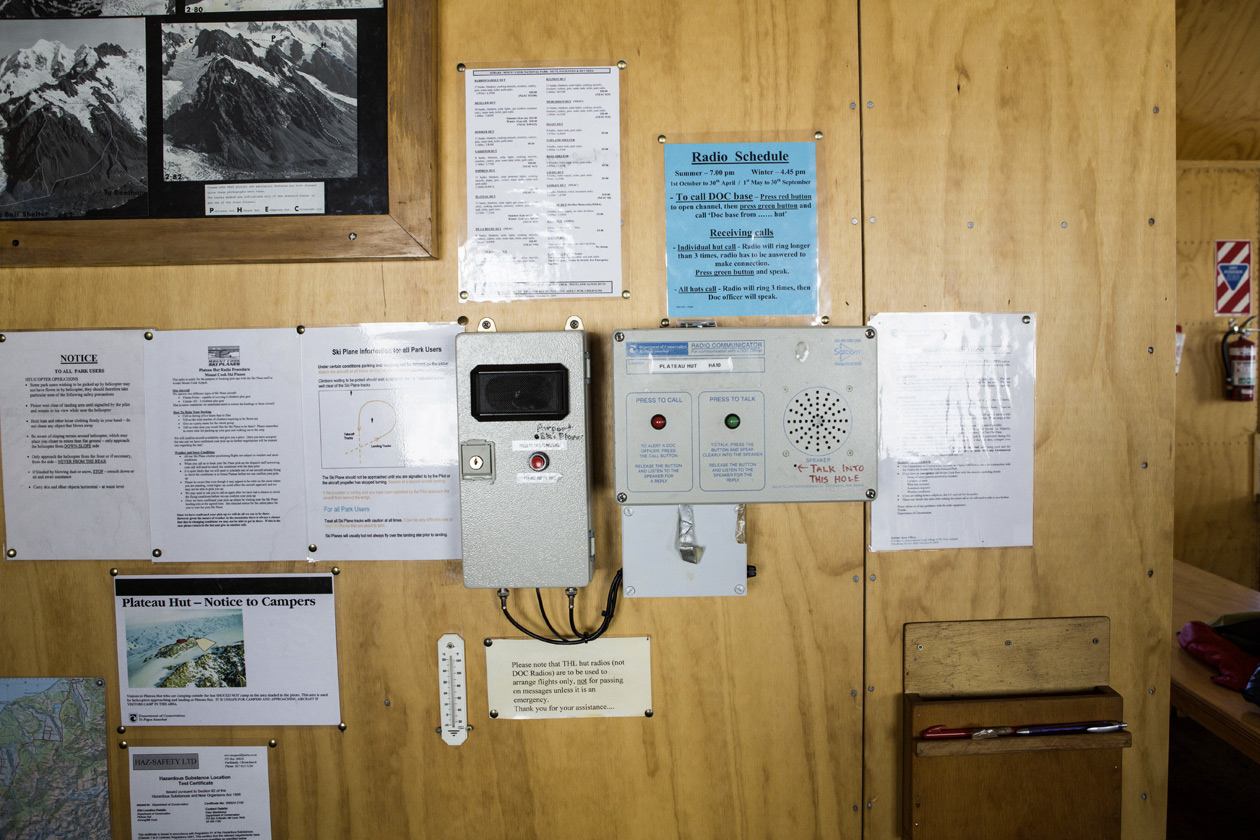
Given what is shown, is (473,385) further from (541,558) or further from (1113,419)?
(1113,419)

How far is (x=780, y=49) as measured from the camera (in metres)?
1.22

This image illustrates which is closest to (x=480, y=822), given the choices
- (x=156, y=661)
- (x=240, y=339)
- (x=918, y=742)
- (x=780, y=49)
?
(x=156, y=661)

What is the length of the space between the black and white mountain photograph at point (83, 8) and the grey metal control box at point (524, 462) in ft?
2.95

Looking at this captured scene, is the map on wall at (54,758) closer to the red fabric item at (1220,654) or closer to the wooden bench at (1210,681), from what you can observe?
the wooden bench at (1210,681)

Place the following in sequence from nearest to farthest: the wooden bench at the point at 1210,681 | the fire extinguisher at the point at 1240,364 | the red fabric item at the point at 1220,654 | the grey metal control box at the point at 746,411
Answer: the grey metal control box at the point at 746,411 < the wooden bench at the point at 1210,681 < the red fabric item at the point at 1220,654 < the fire extinguisher at the point at 1240,364

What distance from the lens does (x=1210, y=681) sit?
1747 millimetres

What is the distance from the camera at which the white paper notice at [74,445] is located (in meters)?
1.25

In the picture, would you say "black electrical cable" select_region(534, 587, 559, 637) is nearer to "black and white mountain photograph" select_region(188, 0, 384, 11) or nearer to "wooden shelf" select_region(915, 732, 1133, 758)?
"wooden shelf" select_region(915, 732, 1133, 758)

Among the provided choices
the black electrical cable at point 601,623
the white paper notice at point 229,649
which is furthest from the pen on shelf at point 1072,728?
the white paper notice at point 229,649

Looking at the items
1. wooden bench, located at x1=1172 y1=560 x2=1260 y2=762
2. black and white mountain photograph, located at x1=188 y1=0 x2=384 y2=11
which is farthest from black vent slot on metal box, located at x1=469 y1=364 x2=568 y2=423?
wooden bench, located at x1=1172 y1=560 x2=1260 y2=762

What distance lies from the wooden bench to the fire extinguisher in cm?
129

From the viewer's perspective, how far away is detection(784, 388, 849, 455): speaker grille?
1109mm

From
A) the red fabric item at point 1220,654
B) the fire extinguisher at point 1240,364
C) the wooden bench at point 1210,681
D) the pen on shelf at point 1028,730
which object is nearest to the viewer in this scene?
the pen on shelf at point 1028,730

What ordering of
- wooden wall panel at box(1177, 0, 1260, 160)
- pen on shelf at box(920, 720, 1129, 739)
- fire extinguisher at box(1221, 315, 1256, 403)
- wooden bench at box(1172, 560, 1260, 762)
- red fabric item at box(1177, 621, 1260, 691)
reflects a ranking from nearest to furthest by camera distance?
1. pen on shelf at box(920, 720, 1129, 739)
2. wooden bench at box(1172, 560, 1260, 762)
3. red fabric item at box(1177, 621, 1260, 691)
4. wooden wall panel at box(1177, 0, 1260, 160)
5. fire extinguisher at box(1221, 315, 1256, 403)
